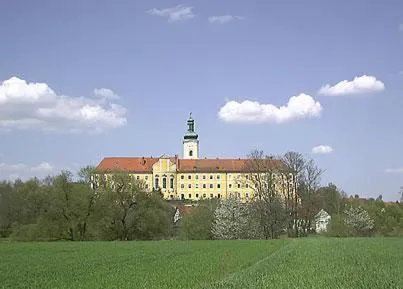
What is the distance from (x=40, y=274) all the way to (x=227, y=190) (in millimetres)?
150558

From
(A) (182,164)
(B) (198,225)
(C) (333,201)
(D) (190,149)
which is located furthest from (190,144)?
(B) (198,225)

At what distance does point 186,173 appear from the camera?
175 meters

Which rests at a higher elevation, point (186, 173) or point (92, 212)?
point (186, 173)

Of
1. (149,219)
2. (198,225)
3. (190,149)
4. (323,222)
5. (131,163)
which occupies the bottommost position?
(198,225)

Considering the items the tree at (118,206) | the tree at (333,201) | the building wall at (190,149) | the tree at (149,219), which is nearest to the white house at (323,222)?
the tree at (333,201)

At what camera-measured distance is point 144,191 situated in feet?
275

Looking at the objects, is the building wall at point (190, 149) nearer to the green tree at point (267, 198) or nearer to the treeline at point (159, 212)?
the treeline at point (159, 212)

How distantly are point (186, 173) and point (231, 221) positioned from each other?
8766 cm

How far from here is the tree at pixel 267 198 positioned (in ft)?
280

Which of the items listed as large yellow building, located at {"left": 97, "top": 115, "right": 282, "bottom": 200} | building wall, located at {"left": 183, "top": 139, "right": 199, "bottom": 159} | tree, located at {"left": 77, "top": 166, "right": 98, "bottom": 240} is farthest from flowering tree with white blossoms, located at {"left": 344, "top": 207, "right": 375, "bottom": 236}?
building wall, located at {"left": 183, "top": 139, "right": 199, "bottom": 159}

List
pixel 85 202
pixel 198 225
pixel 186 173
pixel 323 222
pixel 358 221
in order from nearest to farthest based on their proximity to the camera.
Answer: pixel 85 202 < pixel 198 225 < pixel 358 221 < pixel 323 222 < pixel 186 173

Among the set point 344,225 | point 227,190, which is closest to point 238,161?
point 227,190

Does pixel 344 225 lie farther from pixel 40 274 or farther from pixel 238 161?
pixel 238 161

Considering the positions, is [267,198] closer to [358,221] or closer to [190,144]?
[358,221]
